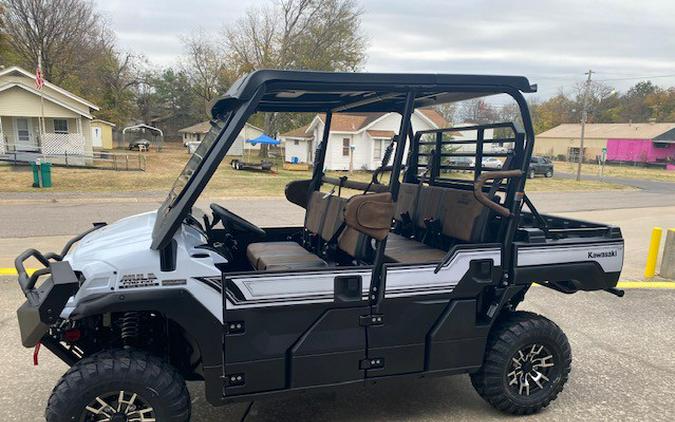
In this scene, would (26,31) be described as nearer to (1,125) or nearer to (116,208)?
(1,125)

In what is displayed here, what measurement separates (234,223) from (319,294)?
1353 millimetres

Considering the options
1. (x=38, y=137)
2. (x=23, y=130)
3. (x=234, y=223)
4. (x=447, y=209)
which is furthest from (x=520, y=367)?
(x=23, y=130)

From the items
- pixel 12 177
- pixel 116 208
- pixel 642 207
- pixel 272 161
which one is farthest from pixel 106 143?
pixel 642 207

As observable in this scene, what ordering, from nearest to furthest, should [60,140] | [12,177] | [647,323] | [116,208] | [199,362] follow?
[199,362] → [647,323] → [116,208] → [12,177] → [60,140]

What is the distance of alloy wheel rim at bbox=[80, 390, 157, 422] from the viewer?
267cm

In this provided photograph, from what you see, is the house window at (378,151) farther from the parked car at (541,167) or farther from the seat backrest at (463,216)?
the parked car at (541,167)

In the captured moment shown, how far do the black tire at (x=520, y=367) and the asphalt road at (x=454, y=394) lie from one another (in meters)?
0.12

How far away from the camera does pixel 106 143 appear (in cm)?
4741

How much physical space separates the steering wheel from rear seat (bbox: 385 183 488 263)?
108 centimetres

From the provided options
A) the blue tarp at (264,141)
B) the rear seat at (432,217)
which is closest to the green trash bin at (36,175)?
the blue tarp at (264,141)

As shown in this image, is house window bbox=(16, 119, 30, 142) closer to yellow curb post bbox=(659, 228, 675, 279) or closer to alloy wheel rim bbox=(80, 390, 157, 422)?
alloy wheel rim bbox=(80, 390, 157, 422)

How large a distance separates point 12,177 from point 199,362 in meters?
19.7

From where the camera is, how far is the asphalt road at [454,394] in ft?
11.4

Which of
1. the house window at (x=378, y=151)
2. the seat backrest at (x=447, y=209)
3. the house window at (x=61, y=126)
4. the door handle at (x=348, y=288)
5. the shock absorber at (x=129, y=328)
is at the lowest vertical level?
the shock absorber at (x=129, y=328)
